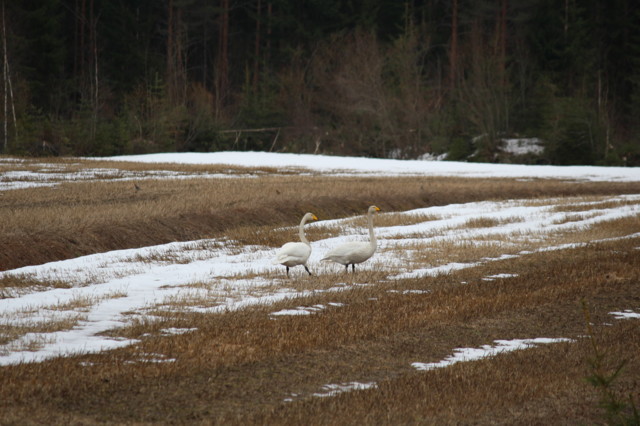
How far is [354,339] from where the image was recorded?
9.59m

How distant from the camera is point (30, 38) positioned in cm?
6216

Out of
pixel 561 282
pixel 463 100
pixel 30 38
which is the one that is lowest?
pixel 561 282

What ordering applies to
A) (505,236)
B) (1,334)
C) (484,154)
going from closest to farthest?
(1,334)
(505,236)
(484,154)

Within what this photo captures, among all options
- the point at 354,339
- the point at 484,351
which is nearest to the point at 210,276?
the point at 354,339

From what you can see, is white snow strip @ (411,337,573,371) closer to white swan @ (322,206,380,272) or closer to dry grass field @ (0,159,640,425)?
dry grass field @ (0,159,640,425)

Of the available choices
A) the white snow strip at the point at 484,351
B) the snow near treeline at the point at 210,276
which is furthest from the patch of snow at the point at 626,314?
the white snow strip at the point at 484,351

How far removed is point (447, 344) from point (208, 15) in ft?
207

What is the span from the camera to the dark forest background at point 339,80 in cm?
5284

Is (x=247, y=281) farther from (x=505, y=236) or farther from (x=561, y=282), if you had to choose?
(x=505, y=236)

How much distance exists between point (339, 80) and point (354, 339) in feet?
176

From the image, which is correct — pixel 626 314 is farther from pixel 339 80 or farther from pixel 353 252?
pixel 339 80

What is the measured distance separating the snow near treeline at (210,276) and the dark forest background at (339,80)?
99.7ft

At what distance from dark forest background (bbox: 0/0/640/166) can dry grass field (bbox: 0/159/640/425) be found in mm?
32078

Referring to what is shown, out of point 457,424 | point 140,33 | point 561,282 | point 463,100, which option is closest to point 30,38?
point 140,33
